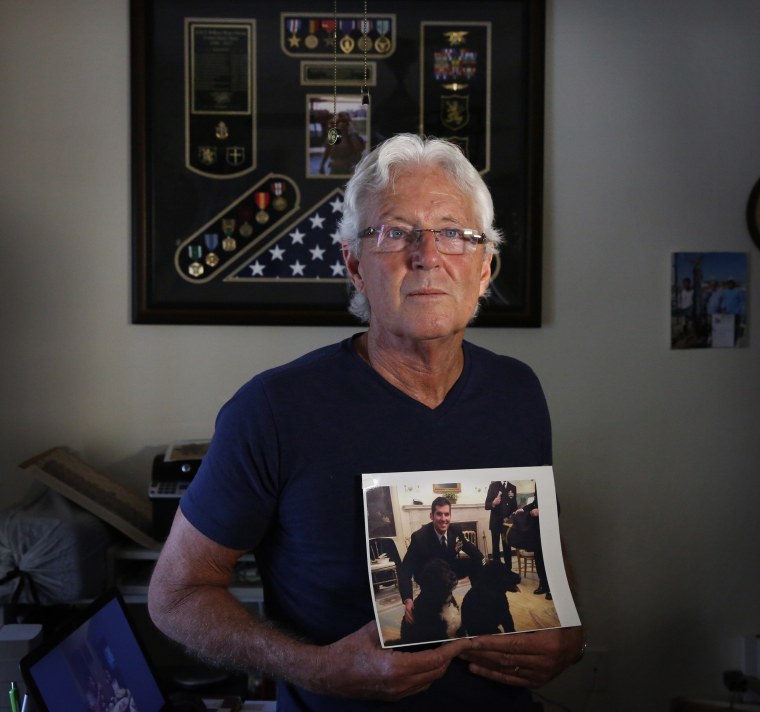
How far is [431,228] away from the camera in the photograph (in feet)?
3.90

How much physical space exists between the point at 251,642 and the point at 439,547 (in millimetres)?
286

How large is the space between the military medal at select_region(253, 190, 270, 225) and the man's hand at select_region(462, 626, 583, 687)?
5.31 feet

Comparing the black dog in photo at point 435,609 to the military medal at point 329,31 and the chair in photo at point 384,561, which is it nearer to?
the chair in photo at point 384,561

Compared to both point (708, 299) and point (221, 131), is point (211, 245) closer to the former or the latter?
point (221, 131)

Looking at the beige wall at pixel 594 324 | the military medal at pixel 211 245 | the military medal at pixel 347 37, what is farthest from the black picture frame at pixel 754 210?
the military medal at pixel 211 245

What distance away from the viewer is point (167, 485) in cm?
216

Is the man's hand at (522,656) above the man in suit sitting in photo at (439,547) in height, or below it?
below

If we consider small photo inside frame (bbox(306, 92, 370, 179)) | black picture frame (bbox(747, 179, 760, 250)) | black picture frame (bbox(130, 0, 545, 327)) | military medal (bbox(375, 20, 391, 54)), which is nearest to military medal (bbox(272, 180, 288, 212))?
black picture frame (bbox(130, 0, 545, 327))

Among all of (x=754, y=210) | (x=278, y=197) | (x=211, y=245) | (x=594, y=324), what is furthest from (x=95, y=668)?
(x=754, y=210)

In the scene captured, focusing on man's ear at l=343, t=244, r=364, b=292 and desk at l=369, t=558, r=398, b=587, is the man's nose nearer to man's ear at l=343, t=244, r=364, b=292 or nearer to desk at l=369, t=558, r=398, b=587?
man's ear at l=343, t=244, r=364, b=292

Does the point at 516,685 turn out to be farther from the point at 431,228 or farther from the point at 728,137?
the point at 728,137

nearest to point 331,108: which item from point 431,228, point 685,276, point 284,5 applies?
point 284,5

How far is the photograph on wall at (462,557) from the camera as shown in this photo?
3.50 feet

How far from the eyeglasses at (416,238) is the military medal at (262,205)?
1283 mm
